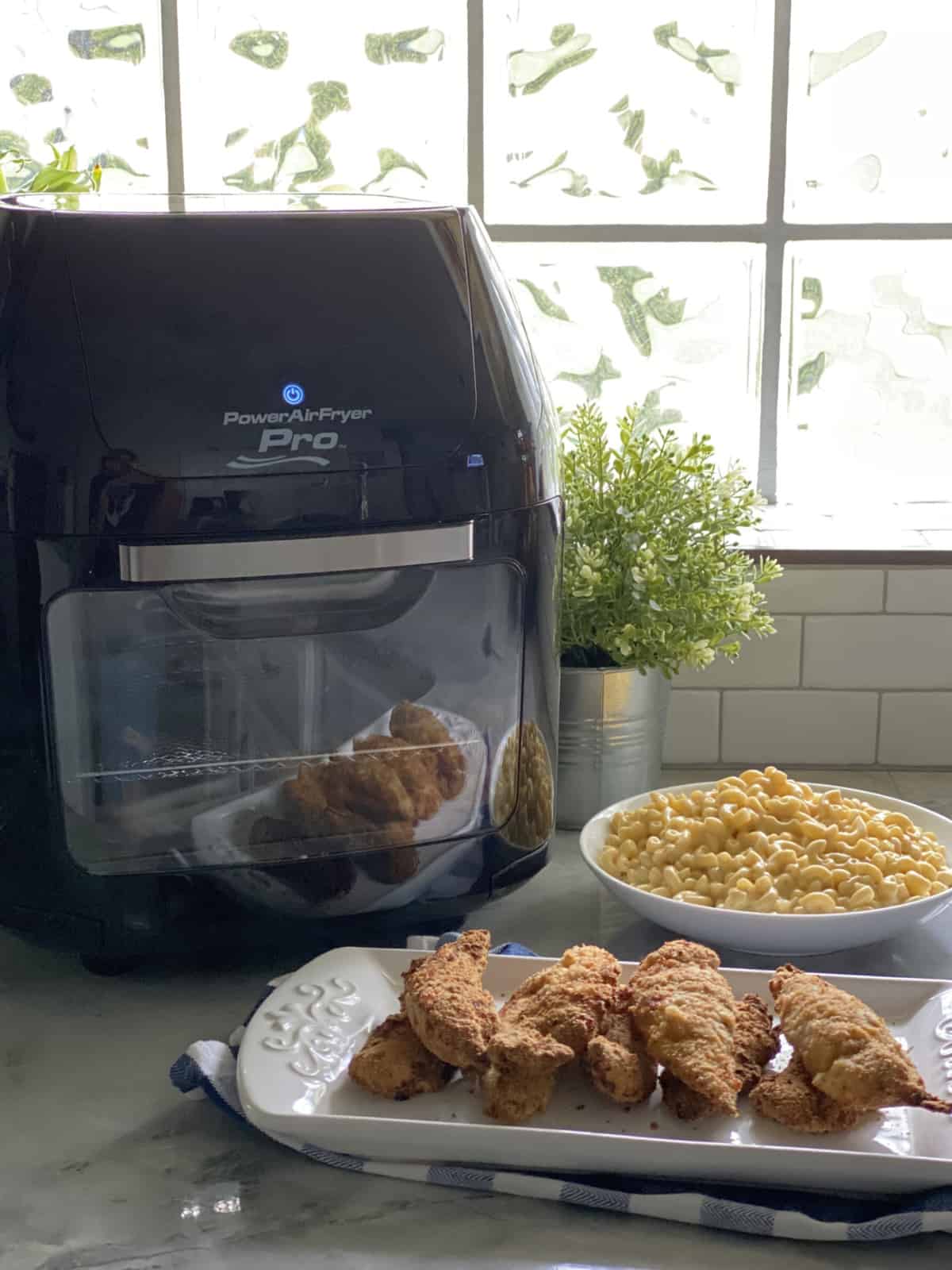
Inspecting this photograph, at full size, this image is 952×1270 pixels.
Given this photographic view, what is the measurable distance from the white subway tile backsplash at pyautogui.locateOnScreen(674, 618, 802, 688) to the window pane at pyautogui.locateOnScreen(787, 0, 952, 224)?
439mm

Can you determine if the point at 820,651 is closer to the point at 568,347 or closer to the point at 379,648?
the point at 568,347

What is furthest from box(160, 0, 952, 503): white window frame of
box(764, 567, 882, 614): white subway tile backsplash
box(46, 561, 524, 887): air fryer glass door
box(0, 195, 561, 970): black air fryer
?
box(46, 561, 524, 887): air fryer glass door

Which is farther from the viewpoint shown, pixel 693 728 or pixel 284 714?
pixel 693 728

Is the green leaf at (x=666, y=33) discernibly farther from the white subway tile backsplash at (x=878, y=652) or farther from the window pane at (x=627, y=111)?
the white subway tile backsplash at (x=878, y=652)

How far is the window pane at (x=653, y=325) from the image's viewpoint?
1.54 meters

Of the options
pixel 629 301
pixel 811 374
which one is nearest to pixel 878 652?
pixel 811 374

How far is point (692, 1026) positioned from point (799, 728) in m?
0.70

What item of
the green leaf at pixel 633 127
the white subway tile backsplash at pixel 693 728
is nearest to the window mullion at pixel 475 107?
the green leaf at pixel 633 127

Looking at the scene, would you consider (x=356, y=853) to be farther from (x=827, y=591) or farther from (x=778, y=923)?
(x=827, y=591)

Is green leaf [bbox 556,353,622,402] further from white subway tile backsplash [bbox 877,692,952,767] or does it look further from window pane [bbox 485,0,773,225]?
white subway tile backsplash [bbox 877,692,952,767]

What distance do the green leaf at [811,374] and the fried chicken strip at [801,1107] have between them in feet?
3.06

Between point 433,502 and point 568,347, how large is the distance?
2.28ft

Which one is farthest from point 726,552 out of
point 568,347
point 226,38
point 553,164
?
point 226,38

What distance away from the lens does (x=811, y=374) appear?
1.57 meters
